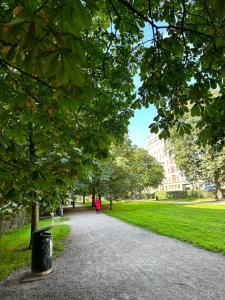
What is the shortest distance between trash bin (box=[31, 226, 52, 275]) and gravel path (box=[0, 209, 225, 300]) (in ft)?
0.86

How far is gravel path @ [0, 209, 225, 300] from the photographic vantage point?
17.2 ft

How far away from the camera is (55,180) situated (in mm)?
4512

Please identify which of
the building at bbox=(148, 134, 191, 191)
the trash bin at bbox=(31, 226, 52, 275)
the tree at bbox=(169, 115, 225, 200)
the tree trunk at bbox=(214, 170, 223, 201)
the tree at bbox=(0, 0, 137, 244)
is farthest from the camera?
the building at bbox=(148, 134, 191, 191)

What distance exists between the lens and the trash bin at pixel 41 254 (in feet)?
22.9

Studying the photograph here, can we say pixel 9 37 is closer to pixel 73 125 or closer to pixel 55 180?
pixel 55 180

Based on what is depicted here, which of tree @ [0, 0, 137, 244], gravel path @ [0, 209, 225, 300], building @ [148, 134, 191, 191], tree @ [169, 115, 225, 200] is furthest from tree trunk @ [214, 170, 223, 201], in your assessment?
building @ [148, 134, 191, 191]

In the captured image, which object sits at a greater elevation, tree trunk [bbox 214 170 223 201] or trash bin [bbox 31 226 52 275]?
tree trunk [bbox 214 170 223 201]

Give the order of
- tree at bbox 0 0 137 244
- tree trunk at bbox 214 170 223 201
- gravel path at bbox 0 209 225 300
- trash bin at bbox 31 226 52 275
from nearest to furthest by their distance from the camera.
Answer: tree at bbox 0 0 137 244 < gravel path at bbox 0 209 225 300 < trash bin at bbox 31 226 52 275 < tree trunk at bbox 214 170 223 201

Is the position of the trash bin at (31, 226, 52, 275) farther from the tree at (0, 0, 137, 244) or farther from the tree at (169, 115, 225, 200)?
the tree at (169, 115, 225, 200)

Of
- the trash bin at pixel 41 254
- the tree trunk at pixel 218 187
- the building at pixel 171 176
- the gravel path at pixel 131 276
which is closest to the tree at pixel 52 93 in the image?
the trash bin at pixel 41 254

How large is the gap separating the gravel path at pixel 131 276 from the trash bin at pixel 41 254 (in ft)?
0.86

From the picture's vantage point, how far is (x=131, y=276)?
6.29m

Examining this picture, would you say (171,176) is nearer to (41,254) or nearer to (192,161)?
(192,161)

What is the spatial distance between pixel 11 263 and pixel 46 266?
6.49 feet
